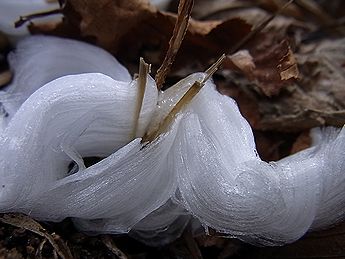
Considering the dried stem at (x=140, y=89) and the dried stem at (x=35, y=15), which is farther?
the dried stem at (x=35, y=15)

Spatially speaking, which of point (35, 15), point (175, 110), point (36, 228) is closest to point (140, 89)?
point (175, 110)

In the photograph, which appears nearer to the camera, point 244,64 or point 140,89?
point 140,89

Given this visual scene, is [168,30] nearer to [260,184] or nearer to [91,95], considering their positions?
[91,95]

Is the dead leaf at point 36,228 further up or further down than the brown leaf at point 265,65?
further down

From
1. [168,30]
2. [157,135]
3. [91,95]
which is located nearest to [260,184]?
[157,135]

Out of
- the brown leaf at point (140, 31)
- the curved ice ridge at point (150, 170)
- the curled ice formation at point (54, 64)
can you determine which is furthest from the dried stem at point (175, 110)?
the brown leaf at point (140, 31)

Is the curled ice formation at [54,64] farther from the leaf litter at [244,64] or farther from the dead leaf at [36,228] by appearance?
the dead leaf at [36,228]

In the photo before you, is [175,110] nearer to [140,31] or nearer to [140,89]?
[140,89]

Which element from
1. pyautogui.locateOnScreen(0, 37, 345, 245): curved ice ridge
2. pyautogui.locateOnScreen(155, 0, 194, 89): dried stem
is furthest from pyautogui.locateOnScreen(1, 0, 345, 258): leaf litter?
pyautogui.locateOnScreen(155, 0, 194, 89): dried stem

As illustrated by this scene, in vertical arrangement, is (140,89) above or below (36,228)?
above
